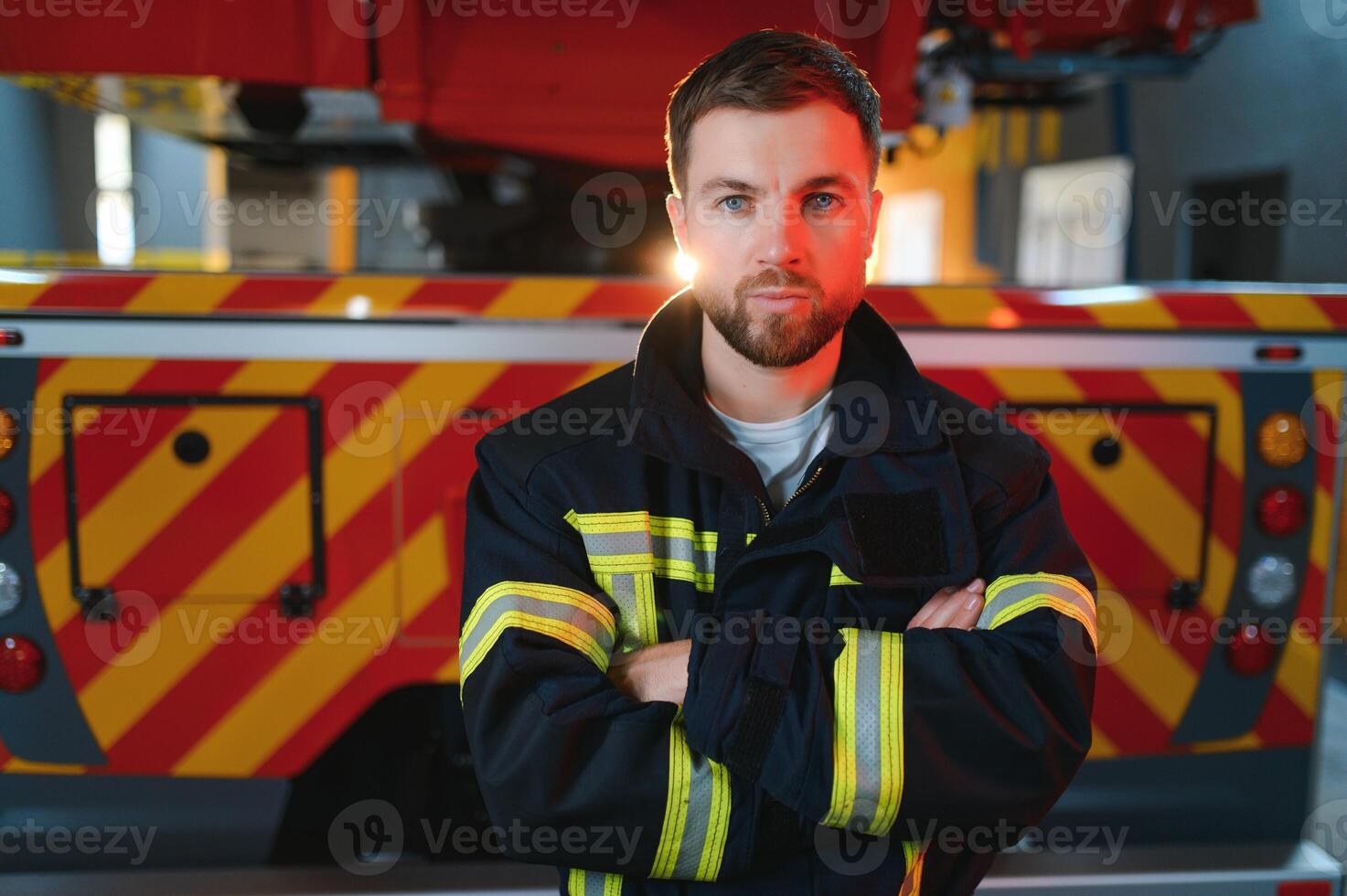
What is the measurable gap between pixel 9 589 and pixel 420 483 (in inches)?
30.5

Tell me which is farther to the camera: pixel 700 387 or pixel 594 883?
pixel 700 387

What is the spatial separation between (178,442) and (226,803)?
71 cm

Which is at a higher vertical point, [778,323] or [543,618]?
[778,323]

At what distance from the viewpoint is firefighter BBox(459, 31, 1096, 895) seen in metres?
1.25

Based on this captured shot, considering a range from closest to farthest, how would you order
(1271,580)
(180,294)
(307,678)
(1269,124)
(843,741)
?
(843,741) < (180,294) < (307,678) < (1271,580) < (1269,124)

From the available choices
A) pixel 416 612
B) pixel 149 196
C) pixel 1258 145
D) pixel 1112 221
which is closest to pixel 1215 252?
pixel 1258 145

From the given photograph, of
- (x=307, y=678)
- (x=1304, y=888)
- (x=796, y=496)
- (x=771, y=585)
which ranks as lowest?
(x=1304, y=888)

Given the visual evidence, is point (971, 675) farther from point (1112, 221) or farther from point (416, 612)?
point (1112, 221)

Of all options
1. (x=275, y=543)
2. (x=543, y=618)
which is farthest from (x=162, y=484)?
(x=543, y=618)

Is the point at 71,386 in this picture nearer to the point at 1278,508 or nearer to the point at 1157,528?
the point at 1157,528

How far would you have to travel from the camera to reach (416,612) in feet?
6.66

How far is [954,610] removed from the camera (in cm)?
139

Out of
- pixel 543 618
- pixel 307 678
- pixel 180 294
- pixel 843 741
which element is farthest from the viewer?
pixel 307 678

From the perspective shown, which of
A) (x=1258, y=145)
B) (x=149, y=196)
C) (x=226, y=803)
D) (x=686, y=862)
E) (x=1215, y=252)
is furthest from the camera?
(x=149, y=196)
